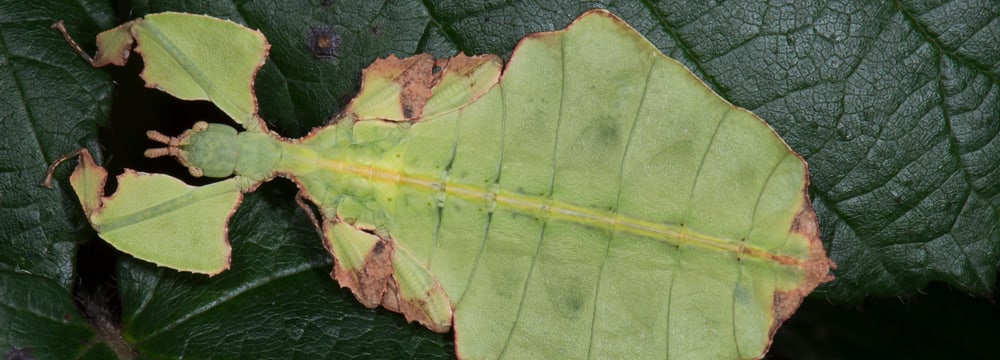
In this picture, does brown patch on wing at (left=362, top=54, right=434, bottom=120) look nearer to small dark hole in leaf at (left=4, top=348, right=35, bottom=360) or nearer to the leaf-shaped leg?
the leaf-shaped leg

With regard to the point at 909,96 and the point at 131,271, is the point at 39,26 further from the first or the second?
the point at 909,96

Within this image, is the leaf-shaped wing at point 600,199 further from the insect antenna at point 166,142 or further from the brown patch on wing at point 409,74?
the insect antenna at point 166,142

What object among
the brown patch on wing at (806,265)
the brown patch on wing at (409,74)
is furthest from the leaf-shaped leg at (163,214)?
the brown patch on wing at (806,265)

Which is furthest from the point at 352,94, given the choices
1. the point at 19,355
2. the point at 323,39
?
the point at 19,355

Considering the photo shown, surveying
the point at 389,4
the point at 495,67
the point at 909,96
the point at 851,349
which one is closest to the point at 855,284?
the point at 909,96

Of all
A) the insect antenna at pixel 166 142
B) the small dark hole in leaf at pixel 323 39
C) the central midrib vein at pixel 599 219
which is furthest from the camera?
the small dark hole in leaf at pixel 323 39

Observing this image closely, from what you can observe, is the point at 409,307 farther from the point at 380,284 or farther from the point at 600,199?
the point at 600,199
